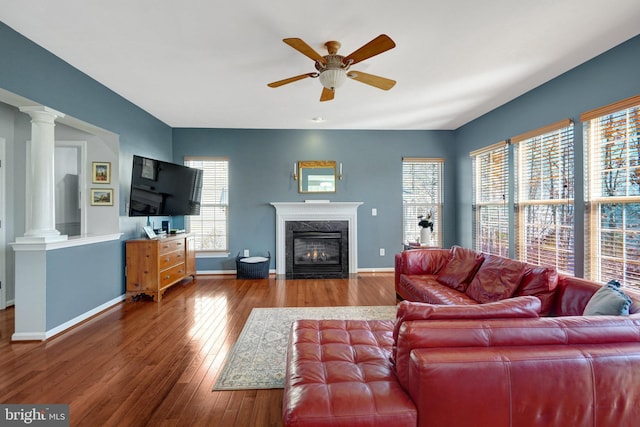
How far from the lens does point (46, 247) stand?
8.86 feet

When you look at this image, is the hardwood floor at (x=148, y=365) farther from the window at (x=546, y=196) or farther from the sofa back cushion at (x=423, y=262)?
the window at (x=546, y=196)

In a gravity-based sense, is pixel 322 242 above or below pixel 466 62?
below

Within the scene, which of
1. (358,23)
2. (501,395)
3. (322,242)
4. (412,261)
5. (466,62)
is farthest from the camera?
(322,242)

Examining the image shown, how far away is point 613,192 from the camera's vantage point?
8.57 feet

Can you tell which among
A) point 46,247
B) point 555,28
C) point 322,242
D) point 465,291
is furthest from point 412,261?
point 46,247

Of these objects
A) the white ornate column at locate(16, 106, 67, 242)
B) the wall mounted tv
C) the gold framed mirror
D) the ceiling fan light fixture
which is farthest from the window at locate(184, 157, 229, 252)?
the ceiling fan light fixture

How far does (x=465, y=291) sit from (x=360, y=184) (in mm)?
2860

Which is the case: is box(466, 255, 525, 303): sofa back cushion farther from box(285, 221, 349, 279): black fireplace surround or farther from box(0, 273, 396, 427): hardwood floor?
box(285, 221, 349, 279): black fireplace surround

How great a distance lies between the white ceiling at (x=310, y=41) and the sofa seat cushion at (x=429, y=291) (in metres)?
2.30

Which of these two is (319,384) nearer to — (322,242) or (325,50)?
(325,50)

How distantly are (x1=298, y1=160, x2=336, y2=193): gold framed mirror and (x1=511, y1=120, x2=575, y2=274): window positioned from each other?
9.24ft

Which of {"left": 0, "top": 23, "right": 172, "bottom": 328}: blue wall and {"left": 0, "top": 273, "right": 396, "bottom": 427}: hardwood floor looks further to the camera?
{"left": 0, "top": 23, "right": 172, "bottom": 328}: blue wall

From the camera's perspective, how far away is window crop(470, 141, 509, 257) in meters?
4.07

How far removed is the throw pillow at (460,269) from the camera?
2996 millimetres
